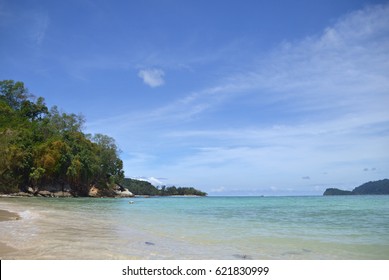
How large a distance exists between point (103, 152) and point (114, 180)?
25.6 ft

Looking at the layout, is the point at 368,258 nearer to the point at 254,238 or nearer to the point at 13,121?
the point at 254,238

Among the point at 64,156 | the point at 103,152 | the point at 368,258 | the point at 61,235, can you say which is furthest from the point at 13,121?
A: the point at 368,258

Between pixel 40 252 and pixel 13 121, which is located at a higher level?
pixel 13 121

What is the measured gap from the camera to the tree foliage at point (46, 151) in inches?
1945

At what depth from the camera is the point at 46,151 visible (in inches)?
2089

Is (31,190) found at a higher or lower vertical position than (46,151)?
lower

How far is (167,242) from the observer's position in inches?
333

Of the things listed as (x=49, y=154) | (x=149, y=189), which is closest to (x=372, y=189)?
(x=149, y=189)

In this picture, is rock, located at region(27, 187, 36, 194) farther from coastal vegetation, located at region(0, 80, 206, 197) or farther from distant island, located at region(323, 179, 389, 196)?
distant island, located at region(323, 179, 389, 196)

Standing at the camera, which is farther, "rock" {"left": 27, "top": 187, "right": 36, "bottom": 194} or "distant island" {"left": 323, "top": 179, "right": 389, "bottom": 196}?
"distant island" {"left": 323, "top": 179, "right": 389, "bottom": 196}

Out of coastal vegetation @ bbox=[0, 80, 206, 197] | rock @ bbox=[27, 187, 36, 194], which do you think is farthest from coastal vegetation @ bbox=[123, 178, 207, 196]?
rock @ bbox=[27, 187, 36, 194]

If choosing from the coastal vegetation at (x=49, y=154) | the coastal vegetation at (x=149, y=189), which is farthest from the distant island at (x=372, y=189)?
the coastal vegetation at (x=49, y=154)

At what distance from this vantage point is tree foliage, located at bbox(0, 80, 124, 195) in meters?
49.4

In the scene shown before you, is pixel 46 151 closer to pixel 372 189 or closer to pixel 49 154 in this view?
pixel 49 154
